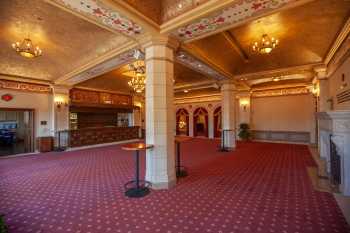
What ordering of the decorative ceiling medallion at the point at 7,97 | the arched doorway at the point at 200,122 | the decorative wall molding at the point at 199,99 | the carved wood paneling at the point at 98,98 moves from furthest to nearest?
the arched doorway at the point at 200,122 → the decorative wall molding at the point at 199,99 → the carved wood paneling at the point at 98,98 → the decorative ceiling medallion at the point at 7,97

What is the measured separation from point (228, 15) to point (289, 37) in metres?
3.28

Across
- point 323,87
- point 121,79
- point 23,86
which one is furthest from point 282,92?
point 23,86

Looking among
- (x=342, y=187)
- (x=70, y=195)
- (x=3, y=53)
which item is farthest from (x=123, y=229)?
(x=3, y=53)

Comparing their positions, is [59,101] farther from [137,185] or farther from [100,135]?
[137,185]

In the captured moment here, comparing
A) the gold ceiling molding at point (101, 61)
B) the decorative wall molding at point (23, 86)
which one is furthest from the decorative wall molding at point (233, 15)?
the decorative wall molding at point (23, 86)

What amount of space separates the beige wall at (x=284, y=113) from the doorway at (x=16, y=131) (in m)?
11.9

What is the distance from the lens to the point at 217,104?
1259cm

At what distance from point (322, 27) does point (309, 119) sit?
21.2ft

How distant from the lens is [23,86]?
729cm

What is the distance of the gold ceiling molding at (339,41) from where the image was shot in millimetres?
3772

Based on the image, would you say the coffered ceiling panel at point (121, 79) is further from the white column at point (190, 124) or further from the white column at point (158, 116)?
the white column at point (190, 124)

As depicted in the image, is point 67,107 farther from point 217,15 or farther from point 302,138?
point 302,138

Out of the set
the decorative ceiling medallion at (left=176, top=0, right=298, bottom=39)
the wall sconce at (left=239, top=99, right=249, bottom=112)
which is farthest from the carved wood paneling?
the decorative ceiling medallion at (left=176, top=0, right=298, bottom=39)

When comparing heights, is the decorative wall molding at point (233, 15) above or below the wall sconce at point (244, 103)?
above
